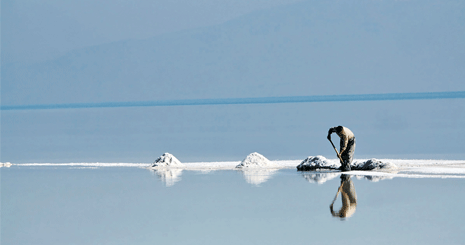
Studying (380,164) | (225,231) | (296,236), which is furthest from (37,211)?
(380,164)

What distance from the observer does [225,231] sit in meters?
8.55

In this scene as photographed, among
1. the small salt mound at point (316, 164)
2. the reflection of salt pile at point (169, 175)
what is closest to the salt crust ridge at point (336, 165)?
the small salt mound at point (316, 164)

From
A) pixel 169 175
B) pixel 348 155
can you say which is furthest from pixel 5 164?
pixel 348 155

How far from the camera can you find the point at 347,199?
418 inches

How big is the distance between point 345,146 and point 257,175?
173 centimetres

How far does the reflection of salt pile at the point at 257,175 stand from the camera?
12.8 meters

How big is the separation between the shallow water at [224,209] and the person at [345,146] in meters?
0.49

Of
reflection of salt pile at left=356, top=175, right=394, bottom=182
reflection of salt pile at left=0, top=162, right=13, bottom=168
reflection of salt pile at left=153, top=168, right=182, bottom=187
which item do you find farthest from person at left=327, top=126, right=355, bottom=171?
reflection of salt pile at left=0, top=162, right=13, bottom=168

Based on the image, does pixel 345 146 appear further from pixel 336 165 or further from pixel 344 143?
pixel 336 165

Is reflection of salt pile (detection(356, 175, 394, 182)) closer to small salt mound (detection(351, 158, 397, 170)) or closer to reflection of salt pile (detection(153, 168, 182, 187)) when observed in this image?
small salt mound (detection(351, 158, 397, 170))

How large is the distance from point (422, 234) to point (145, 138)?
18648 mm

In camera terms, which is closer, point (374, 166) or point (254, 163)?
point (374, 166)

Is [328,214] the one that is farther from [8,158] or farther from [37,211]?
[8,158]

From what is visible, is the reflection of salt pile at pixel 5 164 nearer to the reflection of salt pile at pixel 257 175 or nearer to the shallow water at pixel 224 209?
the shallow water at pixel 224 209
